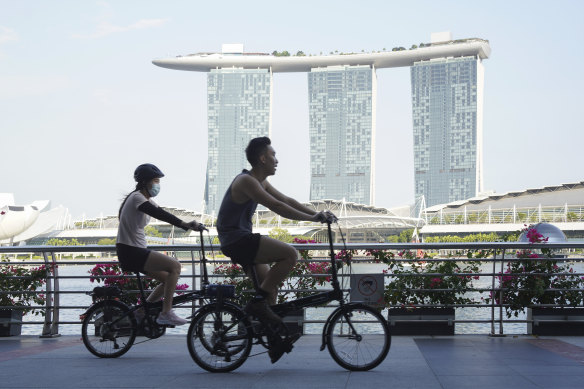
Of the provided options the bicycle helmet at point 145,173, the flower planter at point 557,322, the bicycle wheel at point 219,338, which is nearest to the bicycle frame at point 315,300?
the bicycle wheel at point 219,338

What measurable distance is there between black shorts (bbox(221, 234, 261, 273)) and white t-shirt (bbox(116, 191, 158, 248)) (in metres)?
1.17

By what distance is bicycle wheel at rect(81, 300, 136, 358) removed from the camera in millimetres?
6598

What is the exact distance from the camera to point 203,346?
5766mm

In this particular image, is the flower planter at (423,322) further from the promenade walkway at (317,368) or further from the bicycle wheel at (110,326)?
the bicycle wheel at (110,326)

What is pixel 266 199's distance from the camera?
213 inches

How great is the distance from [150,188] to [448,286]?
3627 millimetres

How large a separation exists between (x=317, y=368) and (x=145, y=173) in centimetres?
227

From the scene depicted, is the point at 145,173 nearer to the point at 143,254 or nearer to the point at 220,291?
the point at 143,254

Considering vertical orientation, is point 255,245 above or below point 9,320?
above

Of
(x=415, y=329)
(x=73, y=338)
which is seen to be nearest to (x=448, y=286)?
(x=415, y=329)

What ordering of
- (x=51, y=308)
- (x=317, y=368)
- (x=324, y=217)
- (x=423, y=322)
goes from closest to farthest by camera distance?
(x=324, y=217) < (x=317, y=368) < (x=423, y=322) < (x=51, y=308)

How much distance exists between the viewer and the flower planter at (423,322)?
8336 millimetres

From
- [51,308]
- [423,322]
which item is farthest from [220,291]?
[51,308]

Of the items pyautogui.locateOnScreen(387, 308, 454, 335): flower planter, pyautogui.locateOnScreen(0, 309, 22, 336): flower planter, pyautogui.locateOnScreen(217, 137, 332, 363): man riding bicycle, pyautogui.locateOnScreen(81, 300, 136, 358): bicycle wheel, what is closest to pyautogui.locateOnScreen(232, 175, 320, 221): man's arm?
pyautogui.locateOnScreen(217, 137, 332, 363): man riding bicycle
